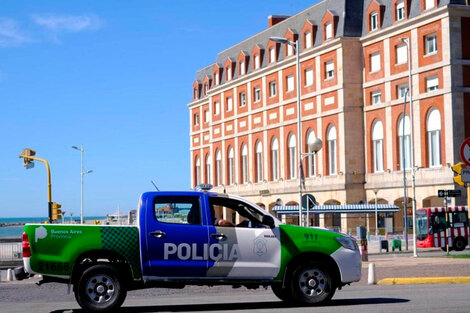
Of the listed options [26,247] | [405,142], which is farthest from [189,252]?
[405,142]

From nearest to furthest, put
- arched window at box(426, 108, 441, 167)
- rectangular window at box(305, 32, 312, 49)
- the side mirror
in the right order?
1. the side mirror
2. arched window at box(426, 108, 441, 167)
3. rectangular window at box(305, 32, 312, 49)

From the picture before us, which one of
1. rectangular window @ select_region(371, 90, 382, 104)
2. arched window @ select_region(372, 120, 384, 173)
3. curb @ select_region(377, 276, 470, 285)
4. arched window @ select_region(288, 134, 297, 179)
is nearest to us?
curb @ select_region(377, 276, 470, 285)

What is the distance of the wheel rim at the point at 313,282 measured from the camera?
15961 millimetres

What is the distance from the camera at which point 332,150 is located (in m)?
75.4

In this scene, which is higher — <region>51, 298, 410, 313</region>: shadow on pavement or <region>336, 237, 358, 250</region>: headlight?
<region>336, 237, 358, 250</region>: headlight

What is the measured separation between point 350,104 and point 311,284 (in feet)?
187

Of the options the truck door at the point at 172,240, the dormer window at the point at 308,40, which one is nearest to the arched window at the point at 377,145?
the dormer window at the point at 308,40

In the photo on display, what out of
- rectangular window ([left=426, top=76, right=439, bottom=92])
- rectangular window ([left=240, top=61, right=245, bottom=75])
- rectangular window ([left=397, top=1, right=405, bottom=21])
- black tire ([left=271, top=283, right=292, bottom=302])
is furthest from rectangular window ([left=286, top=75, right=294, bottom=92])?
black tire ([left=271, top=283, right=292, bottom=302])

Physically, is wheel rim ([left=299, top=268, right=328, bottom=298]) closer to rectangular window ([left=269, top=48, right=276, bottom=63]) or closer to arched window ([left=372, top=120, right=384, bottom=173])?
arched window ([left=372, top=120, right=384, bottom=173])

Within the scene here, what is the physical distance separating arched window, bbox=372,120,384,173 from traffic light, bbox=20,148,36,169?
103ft

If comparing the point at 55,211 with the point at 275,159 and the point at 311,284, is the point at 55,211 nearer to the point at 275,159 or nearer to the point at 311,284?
the point at 311,284

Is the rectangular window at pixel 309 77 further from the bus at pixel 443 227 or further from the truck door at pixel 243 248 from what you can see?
the truck door at pixel 243 248

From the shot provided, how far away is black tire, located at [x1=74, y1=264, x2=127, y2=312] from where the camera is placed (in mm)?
A: 15242

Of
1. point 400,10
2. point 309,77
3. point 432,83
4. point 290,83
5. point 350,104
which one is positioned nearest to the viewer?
point 432,83
